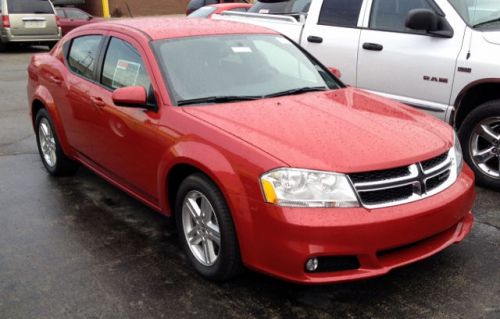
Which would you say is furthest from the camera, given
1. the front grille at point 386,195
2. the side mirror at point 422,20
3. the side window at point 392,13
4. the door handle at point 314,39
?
the door handle at point 314,39

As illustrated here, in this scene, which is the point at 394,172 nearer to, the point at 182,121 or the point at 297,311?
the point at 297,311

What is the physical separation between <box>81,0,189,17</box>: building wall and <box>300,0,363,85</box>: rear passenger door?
28.2 m

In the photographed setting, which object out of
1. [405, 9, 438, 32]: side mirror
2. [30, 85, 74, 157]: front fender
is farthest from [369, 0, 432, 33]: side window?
[30, 85, 74, 157]: front fender

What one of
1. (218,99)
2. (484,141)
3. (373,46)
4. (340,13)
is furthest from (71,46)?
(484,141)

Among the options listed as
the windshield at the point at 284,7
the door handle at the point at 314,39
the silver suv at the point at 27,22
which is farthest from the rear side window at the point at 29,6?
the door handle at the point at 314,39

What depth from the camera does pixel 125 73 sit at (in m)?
4.39

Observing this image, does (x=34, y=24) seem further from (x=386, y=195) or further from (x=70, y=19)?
(x=386, y=195)

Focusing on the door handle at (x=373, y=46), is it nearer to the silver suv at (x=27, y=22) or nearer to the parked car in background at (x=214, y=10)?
the parked car in background at (x=214, y=10)

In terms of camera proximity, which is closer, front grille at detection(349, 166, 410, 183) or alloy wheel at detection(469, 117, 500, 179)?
front grille at detection(349, 166, 410, 183)

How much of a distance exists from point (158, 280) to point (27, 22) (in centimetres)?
1608

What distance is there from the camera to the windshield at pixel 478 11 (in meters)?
5.14

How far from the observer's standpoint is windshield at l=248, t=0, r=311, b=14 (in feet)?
25.1

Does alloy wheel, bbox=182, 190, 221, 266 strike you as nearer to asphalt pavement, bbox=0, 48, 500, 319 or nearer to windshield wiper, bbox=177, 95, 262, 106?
asphalt pavement, bbox=0, 48, 500, 319

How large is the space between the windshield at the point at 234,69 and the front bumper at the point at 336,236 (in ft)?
3.98
